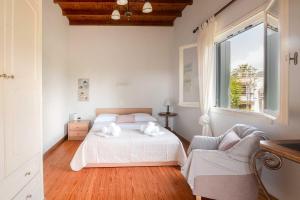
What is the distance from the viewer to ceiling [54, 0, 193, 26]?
4.63 meters

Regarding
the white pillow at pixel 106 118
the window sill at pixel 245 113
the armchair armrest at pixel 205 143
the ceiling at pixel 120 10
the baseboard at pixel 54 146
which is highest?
the ceiling at pixel 120 10

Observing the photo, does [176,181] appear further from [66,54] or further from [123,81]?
[66,54]

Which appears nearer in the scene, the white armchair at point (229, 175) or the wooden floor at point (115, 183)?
the white armchair at point (229, 175)

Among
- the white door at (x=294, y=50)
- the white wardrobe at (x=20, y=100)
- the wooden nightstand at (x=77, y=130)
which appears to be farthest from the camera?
the wooden nightstand at (x=77, y=130)

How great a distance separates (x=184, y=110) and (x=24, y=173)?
3.88 meters

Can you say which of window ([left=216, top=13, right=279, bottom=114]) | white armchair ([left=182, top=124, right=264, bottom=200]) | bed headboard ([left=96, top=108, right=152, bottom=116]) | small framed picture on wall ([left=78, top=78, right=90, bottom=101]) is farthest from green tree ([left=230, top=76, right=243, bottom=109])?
small framed picture on wall ([left=78, top=78, right=90, bottom=101])

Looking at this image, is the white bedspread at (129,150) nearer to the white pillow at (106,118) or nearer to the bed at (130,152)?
the bed at (130,152)

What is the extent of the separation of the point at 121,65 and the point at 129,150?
9.86 feet

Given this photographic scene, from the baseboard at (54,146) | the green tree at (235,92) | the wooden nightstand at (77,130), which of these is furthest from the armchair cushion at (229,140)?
the wooden nightstand at (77,130)

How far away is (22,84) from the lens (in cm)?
168

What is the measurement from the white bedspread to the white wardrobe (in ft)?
3.91

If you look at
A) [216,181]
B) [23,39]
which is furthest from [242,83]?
[23,39]

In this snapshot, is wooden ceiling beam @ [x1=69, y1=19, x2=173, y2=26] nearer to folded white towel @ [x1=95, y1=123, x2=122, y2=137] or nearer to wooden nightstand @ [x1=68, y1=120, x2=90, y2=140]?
wooden nightstand @ [x1=68, y1=120, x2=90, y2=140]

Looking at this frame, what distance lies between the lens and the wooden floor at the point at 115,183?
8.00 ft
